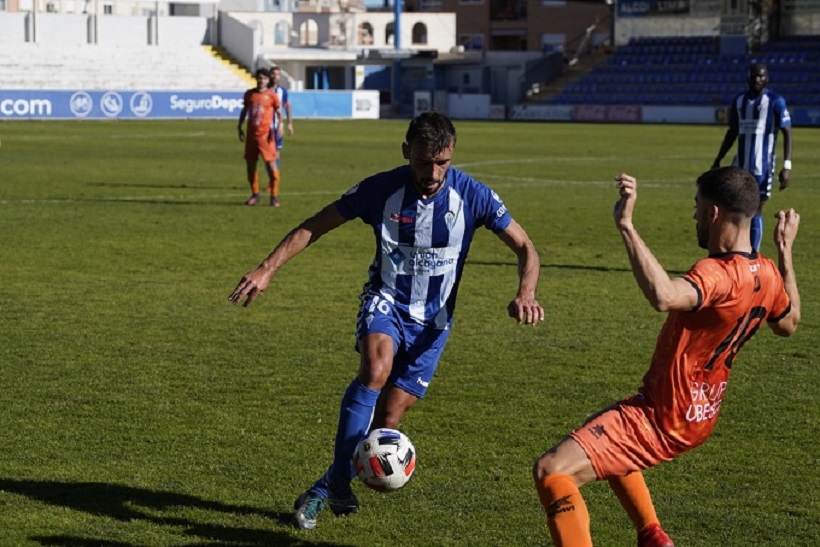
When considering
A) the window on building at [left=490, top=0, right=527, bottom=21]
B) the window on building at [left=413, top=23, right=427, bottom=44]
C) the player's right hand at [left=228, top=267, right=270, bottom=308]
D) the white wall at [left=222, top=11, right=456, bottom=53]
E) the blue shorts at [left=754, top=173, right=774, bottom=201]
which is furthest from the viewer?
the window on building at [left=490, top=0, right=527, bottom=21]

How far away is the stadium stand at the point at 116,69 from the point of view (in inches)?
2394

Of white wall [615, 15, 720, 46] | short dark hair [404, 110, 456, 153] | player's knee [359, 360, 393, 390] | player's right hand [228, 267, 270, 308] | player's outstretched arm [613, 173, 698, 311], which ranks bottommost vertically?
player's knee [359, 360, 393, 390]

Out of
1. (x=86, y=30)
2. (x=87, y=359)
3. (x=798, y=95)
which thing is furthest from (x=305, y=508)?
(x=86, y=30)

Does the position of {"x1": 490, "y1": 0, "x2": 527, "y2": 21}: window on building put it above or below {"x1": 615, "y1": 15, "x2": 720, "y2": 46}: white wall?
above

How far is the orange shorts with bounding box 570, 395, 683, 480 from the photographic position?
5094 mm

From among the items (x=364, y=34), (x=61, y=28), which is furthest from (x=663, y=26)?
(x=61, y=28)

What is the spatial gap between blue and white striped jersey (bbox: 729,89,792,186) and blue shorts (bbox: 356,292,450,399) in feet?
30.1

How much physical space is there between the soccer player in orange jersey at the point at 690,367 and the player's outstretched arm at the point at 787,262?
0.45 ft

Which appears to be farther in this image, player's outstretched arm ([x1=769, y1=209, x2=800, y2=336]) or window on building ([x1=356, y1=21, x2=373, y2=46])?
window on building ([x1=356, y1=21, x2=373, y2=46])

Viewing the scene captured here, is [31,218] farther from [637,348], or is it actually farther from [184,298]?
[637,348]

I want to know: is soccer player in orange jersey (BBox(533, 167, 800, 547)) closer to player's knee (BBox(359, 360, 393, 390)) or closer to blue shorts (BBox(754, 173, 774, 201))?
player's knee (BBox(359, 360, 393, 390))

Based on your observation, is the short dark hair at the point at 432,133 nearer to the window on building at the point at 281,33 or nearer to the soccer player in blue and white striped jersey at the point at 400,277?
the soccer player in blue and white striped jersey at the point at 400,277

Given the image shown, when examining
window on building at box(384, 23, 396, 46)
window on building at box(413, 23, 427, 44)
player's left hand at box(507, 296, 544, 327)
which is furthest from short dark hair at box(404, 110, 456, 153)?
window on building at box(384, 23, 396, 46)

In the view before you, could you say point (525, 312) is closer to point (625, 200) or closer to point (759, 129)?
point (625, 200)
